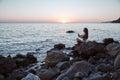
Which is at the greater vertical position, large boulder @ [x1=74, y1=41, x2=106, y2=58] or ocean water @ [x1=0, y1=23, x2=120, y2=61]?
large boulder @ [x1=74, y1=41, x2=106, y2=58]

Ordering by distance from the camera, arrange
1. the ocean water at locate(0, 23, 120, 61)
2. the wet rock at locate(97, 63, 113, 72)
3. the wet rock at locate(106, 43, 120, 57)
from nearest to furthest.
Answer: the wet rock at locate(97, 63, 113, 72) < the wet rock at locate(106, 43, 120, 57) < the ocean water at locate(0, 23, 120, 61)

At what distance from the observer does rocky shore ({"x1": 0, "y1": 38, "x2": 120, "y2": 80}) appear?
11.0 meters

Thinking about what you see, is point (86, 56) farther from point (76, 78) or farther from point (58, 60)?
point (76, 78)

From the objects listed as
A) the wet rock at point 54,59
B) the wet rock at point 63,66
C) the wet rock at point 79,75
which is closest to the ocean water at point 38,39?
the wet rock at point 54,59

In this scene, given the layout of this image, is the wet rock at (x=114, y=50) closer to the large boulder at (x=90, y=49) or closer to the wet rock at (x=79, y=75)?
the large boulder at (x=90, y=49)

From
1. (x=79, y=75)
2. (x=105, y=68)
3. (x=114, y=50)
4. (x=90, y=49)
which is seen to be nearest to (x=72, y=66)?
(x=79, y=75)

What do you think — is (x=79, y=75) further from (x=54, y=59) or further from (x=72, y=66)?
(x=54, y=59)

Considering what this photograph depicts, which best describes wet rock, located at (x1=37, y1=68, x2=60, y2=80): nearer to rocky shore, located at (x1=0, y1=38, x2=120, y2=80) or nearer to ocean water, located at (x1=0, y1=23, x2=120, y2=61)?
rocky shore, located at (x1=0, y1=38, x2=120, y2=80)

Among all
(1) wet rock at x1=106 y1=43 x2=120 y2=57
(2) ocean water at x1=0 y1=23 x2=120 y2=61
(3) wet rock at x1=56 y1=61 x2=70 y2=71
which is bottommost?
(2) ocean water at x1=0 y1=23 x2=120 y2=61

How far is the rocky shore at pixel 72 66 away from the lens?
11.0 metres

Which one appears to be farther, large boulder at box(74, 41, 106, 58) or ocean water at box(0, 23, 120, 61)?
ocean water at box(0, 23, 120, 61)

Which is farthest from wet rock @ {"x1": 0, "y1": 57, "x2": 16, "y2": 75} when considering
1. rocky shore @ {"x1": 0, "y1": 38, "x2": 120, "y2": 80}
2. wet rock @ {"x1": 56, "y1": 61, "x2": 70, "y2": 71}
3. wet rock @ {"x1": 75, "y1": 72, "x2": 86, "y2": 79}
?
wet rock @ {"x1": 75, "y1": 72, "x2": 86, "y2": 79}

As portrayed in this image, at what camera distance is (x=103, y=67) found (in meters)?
12.0

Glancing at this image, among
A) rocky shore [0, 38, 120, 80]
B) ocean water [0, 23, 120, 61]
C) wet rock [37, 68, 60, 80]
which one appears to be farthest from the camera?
ocean water [0, 23, 120, 61]
